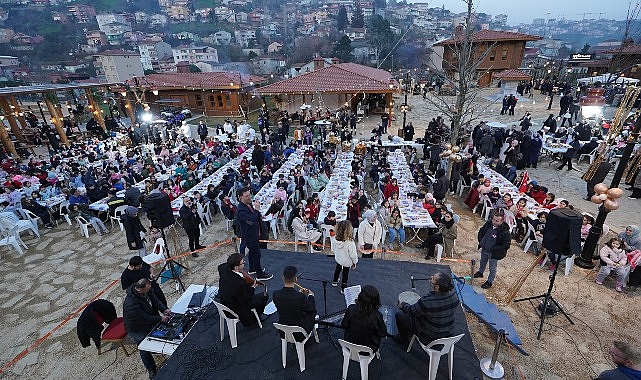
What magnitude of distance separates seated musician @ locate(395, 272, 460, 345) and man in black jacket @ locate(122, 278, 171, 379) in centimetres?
411

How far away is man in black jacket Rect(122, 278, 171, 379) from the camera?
4832 mm

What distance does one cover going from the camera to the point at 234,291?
4.55 metres

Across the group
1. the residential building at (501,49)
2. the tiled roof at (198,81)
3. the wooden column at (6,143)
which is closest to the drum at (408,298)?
the wooden column at (6,143)

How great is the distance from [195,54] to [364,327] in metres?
88.8

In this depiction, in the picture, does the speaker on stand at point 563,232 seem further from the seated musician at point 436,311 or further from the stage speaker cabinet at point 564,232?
the seated musician at point 436,311

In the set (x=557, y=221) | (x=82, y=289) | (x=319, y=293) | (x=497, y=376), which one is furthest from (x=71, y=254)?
(x=557, y=221)

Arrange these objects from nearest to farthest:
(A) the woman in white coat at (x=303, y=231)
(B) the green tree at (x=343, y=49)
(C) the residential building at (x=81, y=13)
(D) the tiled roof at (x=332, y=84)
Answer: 1. (A) the woman in white coat at (x=303, y=231)
2. (D) the tiled roof at (x=332, y=84)
3. (B) the green tree at (x=343, y=49)
4. (C) the residential building at (x=81, y=13)

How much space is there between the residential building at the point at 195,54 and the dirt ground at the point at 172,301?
262 feet

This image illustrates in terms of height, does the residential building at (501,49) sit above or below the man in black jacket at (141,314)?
above

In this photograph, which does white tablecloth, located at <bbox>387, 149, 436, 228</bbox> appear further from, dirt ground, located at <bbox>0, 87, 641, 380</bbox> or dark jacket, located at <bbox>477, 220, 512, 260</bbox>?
dark jacket, located at <bbox>477, 220, 512, 260</bbox>

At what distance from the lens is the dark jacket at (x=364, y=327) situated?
12.7ft

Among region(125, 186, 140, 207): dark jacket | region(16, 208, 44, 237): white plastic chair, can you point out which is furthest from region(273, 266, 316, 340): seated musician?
region(16, 208, 44, 237): white plastic chair

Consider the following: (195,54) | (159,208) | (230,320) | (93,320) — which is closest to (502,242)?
(230,320)

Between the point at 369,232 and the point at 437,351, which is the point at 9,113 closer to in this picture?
the point at 369,232
